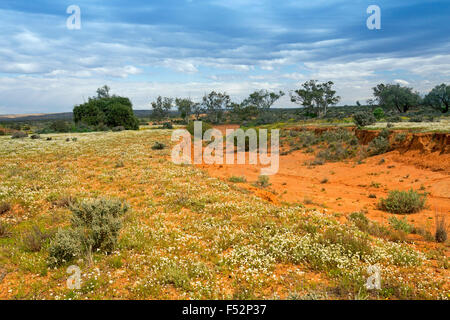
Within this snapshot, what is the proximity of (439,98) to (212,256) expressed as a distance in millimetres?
64061

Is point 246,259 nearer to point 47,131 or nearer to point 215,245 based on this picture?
point 215,245

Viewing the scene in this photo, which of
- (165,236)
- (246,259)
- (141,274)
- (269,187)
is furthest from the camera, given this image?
(269,187)

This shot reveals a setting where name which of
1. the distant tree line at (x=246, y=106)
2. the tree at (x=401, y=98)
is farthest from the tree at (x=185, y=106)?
the tree at (x=401, y=98)

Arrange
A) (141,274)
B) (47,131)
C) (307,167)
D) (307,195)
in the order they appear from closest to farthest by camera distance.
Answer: (141,274) < (307,195) < (307,167) < (47,131)

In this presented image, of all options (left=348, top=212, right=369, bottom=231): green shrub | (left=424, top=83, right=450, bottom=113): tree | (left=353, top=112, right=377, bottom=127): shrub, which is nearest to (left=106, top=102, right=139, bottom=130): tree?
(left=353, top=112, right=377, bottom=127): shrub

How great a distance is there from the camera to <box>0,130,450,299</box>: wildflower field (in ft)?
16.9

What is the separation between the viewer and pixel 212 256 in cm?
663

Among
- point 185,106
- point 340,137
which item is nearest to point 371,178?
point 340,137

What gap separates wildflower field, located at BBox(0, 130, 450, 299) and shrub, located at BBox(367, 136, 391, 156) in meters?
16.7

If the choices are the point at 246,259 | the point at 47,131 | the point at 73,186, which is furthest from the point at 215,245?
the point at 47,131

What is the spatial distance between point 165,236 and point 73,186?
8.48m

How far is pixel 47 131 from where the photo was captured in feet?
180

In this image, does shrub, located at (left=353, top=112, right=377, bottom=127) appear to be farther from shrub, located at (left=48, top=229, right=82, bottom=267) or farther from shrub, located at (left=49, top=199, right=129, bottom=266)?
shrub, located at (left=48, top=229, right=82, bottom=267)

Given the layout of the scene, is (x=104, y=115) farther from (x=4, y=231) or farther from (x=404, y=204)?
(x=404, y=204)
